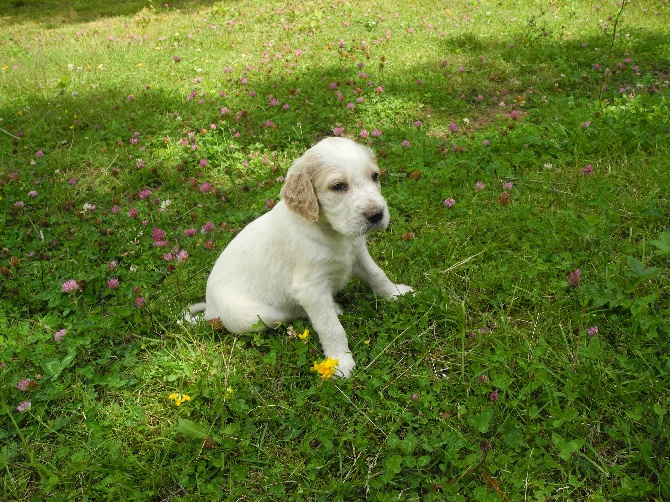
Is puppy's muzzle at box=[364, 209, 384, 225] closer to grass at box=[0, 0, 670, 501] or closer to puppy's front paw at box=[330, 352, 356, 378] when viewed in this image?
grass at box=[0, 0, 670, 501]

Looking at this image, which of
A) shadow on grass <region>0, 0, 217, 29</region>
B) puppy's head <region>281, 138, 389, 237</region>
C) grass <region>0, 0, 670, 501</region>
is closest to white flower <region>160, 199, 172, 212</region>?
grass <region>0, 0, 670, 501</region>

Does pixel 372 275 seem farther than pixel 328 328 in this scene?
Yes

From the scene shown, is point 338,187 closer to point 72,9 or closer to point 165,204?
point 165,204

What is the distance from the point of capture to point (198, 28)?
10.7 m

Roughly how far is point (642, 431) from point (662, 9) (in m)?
9.47

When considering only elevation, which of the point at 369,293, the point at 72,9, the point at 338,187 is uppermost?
the point at 72,9

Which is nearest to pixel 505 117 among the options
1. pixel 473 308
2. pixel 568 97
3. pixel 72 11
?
pixel 568 97

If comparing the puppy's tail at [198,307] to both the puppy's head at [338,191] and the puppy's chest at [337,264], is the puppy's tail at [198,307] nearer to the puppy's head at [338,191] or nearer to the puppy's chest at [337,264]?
the puppy's chest at [337,264]

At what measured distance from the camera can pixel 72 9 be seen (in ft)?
49.8

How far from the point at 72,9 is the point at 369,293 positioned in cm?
1629

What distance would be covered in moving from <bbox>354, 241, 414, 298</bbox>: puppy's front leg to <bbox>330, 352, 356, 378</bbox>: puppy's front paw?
665 mm

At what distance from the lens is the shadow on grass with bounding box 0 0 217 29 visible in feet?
45.1

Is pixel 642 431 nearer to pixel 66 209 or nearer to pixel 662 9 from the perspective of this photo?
pixel 66 209

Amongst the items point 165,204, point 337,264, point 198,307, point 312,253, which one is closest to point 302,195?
point 312,253
